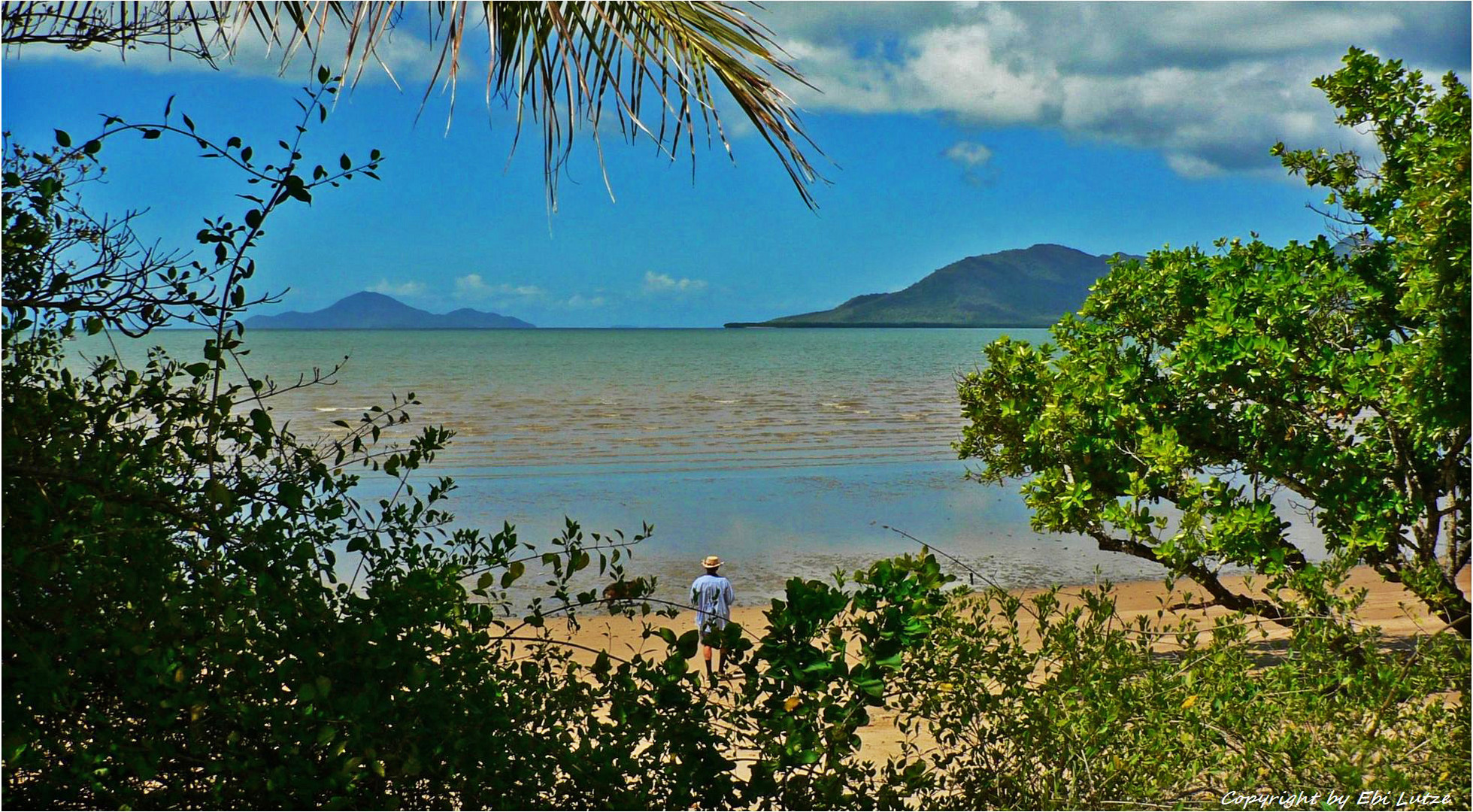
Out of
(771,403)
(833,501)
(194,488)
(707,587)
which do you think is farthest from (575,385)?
(194,488)

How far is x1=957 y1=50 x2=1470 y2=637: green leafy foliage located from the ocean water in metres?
2.37

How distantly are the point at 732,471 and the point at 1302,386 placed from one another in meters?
17.2

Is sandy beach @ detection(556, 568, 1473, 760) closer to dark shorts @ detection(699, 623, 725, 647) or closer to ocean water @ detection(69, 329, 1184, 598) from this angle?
ocean water @ detection(69, 329, 1184, 598)

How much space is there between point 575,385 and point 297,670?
50441 millimetres

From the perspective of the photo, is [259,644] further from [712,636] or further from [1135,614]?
[1135,614]

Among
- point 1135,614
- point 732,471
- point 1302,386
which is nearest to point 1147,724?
point 1302,386

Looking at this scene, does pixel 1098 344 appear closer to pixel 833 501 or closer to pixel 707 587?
pixel 707 587

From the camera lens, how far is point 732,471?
23.0m

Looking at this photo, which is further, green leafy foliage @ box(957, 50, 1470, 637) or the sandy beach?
the sandy beach

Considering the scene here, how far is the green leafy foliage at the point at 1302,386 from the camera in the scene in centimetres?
510

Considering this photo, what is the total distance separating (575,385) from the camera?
52.7m

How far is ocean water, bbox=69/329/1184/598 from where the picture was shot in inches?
617

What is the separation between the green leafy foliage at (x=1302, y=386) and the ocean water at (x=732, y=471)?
2.37m

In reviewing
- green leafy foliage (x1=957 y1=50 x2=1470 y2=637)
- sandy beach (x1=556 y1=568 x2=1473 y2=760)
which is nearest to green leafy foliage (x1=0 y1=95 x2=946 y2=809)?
green leafy foliage (x1=957 y1=50 x2=1470 y2=637)
